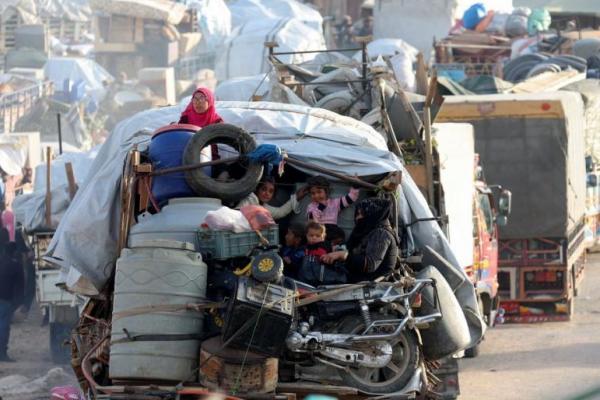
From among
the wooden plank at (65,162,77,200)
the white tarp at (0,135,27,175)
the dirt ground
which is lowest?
the dirt ground

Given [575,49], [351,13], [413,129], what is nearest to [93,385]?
[413,129]

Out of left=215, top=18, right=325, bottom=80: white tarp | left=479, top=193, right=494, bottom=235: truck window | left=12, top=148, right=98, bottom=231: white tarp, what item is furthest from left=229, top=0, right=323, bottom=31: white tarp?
left=479, top=193, right=494, bottom=235: truck window

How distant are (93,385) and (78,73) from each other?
42.2 meters

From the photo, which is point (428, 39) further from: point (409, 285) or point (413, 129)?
point (409, 285)

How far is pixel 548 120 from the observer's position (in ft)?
60.8

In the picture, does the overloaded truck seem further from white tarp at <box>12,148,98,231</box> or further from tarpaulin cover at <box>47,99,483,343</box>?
tarpaulin cover at <box>47,99,483,343</box>

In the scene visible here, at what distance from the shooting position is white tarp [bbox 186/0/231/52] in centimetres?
5378

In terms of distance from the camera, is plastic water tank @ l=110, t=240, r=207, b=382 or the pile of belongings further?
the pile of belongings

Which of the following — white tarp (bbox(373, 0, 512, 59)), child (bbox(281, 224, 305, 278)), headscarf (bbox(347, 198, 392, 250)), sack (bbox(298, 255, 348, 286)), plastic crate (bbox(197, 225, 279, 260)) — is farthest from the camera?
white tarp (bbox(373, 0, 512, 59))

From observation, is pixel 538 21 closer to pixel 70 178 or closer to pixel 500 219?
pixel 500 219

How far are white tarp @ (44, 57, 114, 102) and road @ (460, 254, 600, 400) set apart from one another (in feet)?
105

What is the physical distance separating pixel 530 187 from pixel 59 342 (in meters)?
6.39

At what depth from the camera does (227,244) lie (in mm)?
9117

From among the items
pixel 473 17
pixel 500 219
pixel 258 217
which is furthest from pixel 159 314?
pixel 473 17
